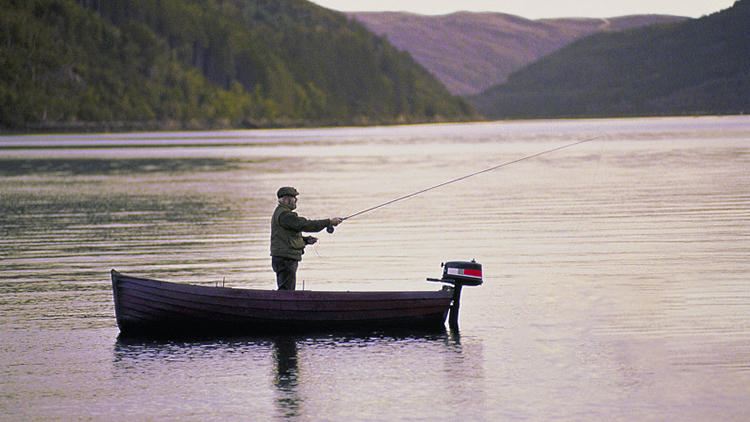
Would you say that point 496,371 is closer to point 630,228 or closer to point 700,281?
point 700,281

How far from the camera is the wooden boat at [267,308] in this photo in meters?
16.4

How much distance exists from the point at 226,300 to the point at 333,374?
2.68 metres

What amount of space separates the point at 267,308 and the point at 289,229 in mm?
1212

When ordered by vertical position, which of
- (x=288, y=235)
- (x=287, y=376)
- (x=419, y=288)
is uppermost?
(x=288, y=235)

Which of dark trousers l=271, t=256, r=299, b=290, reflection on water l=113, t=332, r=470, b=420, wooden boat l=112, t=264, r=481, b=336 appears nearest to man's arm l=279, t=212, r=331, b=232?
dark trousers l=271, t=256, r=299, b=290

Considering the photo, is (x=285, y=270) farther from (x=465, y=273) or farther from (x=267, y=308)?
(x=465, y=273)

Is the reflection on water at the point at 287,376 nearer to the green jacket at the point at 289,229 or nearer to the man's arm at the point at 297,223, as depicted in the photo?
the green jacket at the point at 289,229

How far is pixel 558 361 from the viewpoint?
48.2 feet

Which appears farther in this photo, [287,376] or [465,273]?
[465,273]

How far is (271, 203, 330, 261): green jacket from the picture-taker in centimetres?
1677

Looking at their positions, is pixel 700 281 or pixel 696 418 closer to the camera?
pixel 696 418

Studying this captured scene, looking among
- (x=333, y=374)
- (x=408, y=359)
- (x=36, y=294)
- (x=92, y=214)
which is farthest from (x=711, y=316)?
(x=92, y=214)

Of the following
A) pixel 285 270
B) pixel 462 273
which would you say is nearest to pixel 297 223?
pixel 285 270

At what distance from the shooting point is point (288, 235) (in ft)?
55.7
